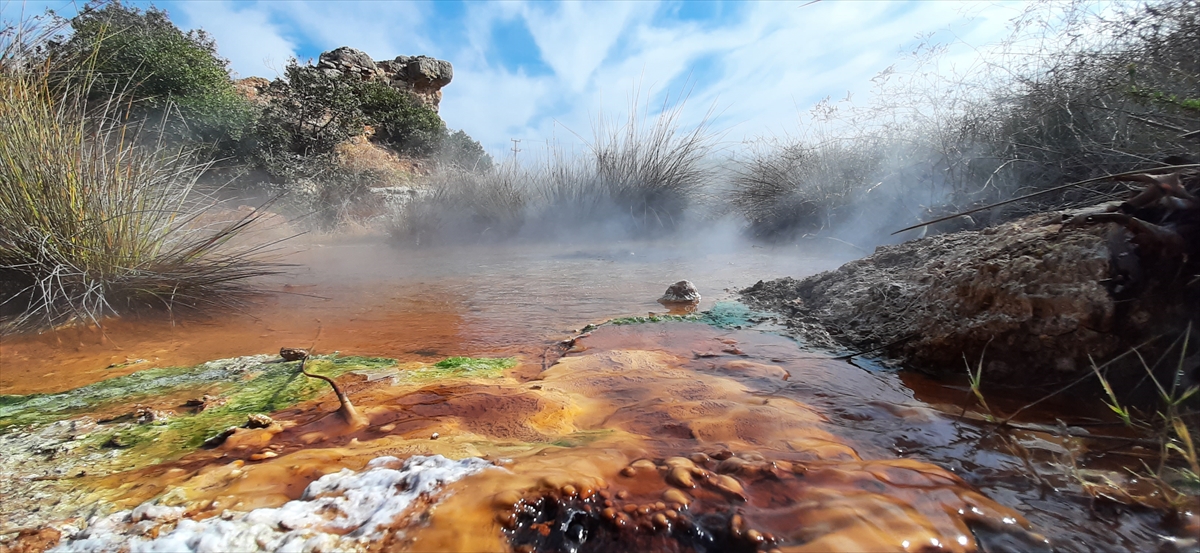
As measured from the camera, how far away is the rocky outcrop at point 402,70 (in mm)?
19078

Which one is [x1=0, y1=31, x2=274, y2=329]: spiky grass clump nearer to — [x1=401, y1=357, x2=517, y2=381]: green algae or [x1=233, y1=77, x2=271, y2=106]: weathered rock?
[x1=401, y1=357, x2=517, y2=381]: green algae

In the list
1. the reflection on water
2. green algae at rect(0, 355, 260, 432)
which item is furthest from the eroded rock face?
green algae at rect(0, 355, 260, 432)

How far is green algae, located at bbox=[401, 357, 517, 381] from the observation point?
2.25 meters

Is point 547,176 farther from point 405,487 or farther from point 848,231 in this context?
point 405,487

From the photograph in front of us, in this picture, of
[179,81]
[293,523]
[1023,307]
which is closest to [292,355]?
[293,523]

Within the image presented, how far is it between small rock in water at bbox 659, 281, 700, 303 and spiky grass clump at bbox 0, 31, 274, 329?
3.23 meters

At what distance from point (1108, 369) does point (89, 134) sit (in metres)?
5.71

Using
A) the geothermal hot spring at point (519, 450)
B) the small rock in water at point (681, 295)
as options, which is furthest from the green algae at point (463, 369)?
the small rock in water at point (681, 295)

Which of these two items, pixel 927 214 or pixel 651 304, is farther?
pixel 927 214

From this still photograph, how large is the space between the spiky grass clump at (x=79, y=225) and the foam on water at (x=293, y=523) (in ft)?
9.20

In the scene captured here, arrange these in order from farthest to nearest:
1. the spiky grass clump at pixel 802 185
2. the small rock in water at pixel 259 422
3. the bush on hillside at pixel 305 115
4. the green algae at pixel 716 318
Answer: the bush on hillside at pixel 305 115 < the spiky grass clump at pixel 802 185 < the green algae at pixel 716 318 < the small rock in water at pixel 259 422

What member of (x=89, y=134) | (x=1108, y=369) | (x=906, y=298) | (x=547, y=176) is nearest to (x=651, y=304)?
(x=906, y=298)

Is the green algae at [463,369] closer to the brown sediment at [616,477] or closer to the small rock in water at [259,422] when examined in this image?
the brown sediment at [616,477]

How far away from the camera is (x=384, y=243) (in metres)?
10.2
